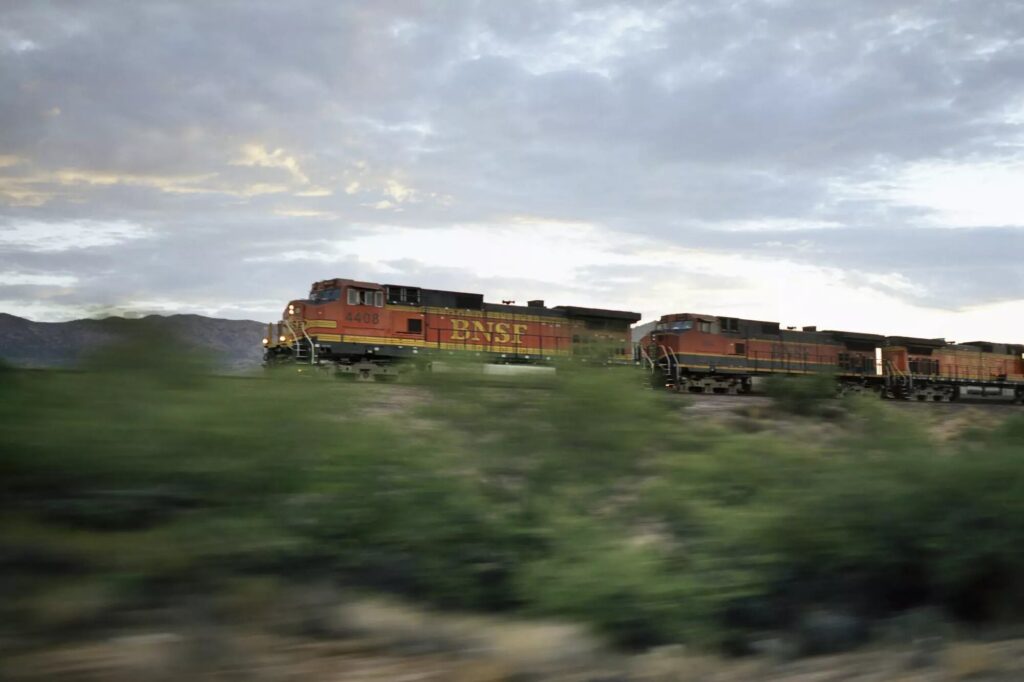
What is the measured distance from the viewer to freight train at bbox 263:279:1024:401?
24.6 metres

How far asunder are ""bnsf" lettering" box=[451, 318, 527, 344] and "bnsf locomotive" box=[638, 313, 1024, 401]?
4.72 metres

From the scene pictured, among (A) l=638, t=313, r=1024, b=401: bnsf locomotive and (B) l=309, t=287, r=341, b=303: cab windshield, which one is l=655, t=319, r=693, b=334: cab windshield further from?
(B) l=309, t=287, r=341, b=303: cab windshield

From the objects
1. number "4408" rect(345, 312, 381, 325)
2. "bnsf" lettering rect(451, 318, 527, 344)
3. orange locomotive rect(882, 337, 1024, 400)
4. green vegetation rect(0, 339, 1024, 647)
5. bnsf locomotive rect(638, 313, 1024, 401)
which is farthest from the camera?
orange locomotive rect(882, 337, 1024, 400)

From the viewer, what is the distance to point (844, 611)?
6125 millimetres

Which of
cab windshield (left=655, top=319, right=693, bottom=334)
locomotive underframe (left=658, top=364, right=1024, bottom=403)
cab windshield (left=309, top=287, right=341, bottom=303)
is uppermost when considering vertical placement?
cab windshield (left=309, top=287, right=341, bottom=303)

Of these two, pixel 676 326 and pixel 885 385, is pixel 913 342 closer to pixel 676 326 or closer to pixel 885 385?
pixel 885 385

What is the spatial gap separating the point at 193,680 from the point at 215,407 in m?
1.53

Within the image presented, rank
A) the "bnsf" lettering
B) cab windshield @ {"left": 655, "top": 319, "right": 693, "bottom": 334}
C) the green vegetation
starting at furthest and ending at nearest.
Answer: cab windshield @ {"left": 655, "top": 319, "right": 693, "bottom": 334} → the "bnsf" lettering → the green vegetation

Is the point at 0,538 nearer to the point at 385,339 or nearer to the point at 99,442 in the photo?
the point at 99,442

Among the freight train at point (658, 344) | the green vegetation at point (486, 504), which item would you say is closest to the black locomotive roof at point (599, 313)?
the freight train at point (658, 344)

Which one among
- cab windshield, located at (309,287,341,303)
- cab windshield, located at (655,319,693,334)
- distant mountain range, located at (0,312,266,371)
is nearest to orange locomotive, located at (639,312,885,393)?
cab windshield, located at (655,319,693,334)

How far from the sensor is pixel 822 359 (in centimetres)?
3709

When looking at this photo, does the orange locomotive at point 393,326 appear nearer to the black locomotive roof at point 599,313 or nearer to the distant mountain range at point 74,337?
the black locomotive roof at point 599,313

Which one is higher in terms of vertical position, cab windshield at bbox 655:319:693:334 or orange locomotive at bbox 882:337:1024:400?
cab windshield at bbox 655:319:693:334
